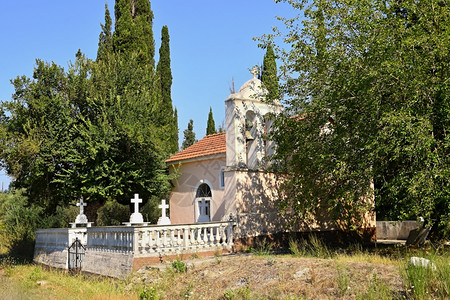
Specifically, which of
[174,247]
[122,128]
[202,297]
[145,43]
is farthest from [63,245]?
[145,43]

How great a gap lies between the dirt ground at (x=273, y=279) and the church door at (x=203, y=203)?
7.66 m

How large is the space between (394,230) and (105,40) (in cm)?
1986

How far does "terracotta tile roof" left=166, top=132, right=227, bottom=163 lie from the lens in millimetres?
21250

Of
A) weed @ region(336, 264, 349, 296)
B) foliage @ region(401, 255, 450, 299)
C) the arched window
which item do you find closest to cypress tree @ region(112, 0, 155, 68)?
the arched window

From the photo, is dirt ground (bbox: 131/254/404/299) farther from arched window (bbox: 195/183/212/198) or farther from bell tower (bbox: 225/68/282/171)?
arched window (bbox: 195/183/212/198)

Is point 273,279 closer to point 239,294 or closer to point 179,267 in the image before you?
point 239,294

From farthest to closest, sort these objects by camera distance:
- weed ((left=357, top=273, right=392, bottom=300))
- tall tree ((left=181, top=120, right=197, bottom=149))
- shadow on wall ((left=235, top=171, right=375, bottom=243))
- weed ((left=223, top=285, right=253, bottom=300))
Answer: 1. tall tree ((left=181, top=120, right=197, bottom=149))
2. shadow on wall ((left=235, top=171, right=375, bottom=243))
3. weed ((left=223, top=285, right=253, bottom=300))
4. weed ((left=357, top=273, right=392, bottom=300))

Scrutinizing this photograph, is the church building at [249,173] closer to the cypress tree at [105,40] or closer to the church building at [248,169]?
the church building at [248,169]

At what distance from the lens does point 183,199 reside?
22.5m

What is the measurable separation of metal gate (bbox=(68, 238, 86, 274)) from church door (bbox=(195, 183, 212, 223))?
5462 millimetres

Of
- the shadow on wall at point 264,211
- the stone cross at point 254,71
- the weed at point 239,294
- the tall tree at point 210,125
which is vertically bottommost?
the weed at point 239,294

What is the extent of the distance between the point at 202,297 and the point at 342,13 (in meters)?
9.70

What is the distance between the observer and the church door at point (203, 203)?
20.9 meters

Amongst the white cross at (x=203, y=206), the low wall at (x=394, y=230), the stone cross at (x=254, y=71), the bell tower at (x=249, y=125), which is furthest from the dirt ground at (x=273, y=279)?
the low wall at (x=394, y=230)
